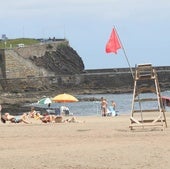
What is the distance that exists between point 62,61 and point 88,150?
10410 centimetres

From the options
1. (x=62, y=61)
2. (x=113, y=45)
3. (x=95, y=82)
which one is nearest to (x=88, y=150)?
(x=113, y=45)

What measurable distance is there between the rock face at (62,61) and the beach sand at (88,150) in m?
84.8

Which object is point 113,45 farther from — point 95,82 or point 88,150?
point 95,82

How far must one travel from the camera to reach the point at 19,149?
14234 mm

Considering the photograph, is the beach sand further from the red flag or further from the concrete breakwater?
the concrete breakwater

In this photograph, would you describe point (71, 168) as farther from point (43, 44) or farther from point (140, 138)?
point (43, 44)

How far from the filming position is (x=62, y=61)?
117 metres

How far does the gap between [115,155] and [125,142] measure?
241 centimetres

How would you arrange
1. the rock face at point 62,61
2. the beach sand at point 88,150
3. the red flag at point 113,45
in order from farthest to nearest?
→ the rock face at point 62,61, the red flag at point 113,45, the beach sand at point 88,150

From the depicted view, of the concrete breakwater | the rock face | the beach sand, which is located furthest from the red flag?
the rock face

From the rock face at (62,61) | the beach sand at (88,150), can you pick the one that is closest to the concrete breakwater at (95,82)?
the rock face at (62,61)

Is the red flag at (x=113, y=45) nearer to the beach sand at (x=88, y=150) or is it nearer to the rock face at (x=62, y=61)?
the beach sand at (x=88, y=150)

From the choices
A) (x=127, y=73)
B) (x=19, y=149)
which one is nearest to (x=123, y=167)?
(x=19, y=149)

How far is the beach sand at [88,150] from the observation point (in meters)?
11.6
